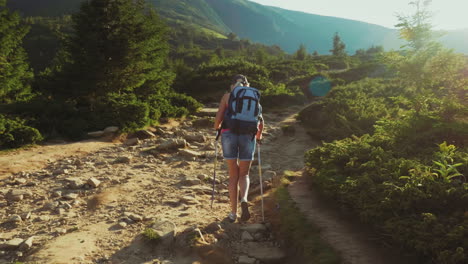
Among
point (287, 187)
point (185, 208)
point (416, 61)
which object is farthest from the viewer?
point (416, 61)

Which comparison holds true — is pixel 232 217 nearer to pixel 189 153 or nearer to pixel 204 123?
pixel 189 153

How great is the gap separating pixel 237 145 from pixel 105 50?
1217 cm

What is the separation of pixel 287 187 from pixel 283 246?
227 centimetres

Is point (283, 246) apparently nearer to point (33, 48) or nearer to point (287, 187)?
point (287, 187)

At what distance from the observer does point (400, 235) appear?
141 inches

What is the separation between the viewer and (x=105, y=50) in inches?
577

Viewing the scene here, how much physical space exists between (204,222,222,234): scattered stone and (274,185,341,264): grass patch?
1083 millimetres

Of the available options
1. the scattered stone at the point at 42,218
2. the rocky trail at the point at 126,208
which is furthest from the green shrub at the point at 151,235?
Result: the scattered stone at the point at 42,218

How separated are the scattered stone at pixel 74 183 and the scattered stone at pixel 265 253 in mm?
4715

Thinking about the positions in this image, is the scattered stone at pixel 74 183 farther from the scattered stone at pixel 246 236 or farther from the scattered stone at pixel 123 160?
the scattered stone at pixel 246 236

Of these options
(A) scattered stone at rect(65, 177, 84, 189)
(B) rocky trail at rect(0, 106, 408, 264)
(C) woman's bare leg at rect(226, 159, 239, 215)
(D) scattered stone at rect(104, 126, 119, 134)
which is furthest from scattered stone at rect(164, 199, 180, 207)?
(D) scattered stone at rect(104, 126, 119, 134)

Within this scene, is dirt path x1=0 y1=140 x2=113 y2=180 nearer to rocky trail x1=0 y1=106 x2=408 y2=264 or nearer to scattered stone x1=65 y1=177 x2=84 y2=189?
rocky trail x1=0 y1=106 x2=408 y2=264

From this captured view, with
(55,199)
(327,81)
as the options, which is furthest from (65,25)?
(55,199)

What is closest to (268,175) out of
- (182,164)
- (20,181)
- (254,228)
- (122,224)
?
(182,164)
